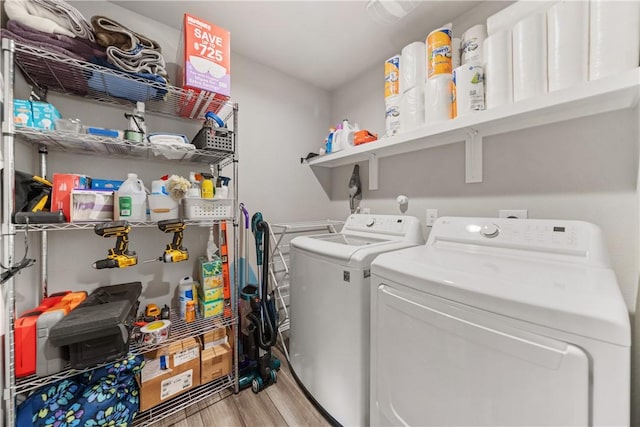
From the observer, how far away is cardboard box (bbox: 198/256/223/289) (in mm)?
1571

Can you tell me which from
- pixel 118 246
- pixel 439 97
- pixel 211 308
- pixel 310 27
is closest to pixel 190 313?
pixel 211 308

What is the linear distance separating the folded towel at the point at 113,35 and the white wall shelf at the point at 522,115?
4.84 ft

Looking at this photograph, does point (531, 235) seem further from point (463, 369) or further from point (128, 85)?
point (128, 85)

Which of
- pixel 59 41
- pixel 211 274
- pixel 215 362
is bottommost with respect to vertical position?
pixel 215 362

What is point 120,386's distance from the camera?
122cm

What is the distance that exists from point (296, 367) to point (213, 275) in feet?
2.76

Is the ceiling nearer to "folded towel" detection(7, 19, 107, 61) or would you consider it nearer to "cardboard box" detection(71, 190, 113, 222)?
"folded towel" detection(7, 19, 107, 61)

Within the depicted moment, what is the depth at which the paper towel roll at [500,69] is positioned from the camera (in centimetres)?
118

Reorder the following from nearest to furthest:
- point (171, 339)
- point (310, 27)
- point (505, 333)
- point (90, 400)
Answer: point (505, 333) < point (90, 400) < point (171, 339) < point (310, 27)

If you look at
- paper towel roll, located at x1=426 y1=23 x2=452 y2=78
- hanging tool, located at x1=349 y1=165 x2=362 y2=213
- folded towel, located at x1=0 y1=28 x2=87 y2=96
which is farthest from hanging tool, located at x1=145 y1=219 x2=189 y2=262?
paper towel roll, located at x1=426 y1=23 x2=452 y2=78

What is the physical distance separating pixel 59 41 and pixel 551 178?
99.6 inches

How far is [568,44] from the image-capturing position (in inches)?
39.7

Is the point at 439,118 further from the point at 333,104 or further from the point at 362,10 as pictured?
the point at 333,104

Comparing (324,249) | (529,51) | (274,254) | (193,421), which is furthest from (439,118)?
(193,421)
